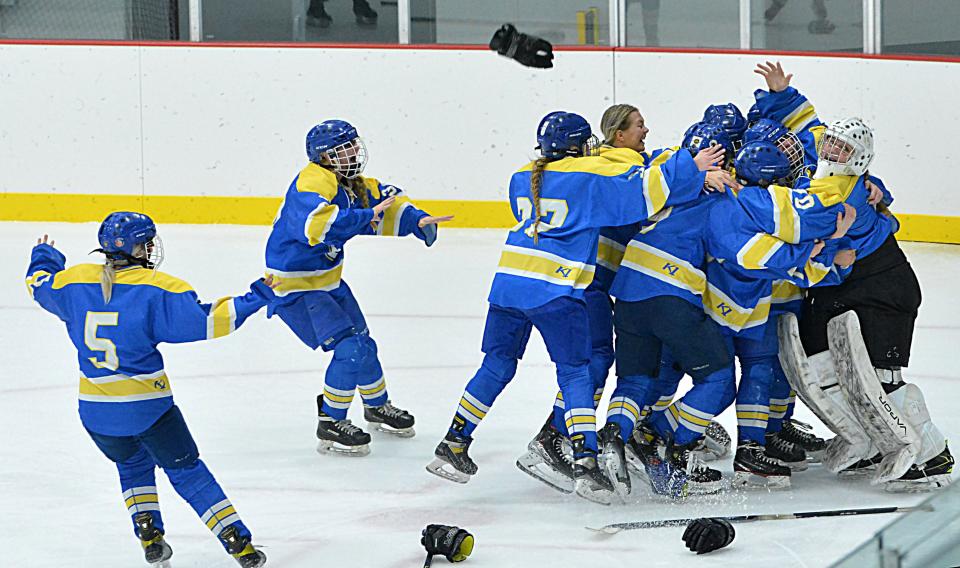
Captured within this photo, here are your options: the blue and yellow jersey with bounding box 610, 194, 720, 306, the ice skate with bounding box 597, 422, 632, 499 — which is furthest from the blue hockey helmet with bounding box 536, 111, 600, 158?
the ice skate with bounding box 597, 422, 632, 499

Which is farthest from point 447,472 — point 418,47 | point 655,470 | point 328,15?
point 328,15

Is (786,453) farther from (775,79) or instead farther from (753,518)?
(775,79)

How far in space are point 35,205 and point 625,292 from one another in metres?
6.22

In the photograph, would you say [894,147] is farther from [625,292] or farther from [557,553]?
[557,553]

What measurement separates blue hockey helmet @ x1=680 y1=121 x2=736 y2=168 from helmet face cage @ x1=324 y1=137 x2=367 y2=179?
1.08 m

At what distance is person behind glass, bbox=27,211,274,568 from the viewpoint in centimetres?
349

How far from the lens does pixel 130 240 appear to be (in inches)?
138

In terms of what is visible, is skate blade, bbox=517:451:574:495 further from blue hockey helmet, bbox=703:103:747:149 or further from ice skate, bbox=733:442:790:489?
blue hockey helmet, bbox=703:103:747:149

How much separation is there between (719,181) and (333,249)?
1.39 meters

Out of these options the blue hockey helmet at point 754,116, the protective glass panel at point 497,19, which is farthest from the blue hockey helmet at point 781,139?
the protective glass panel at point 497,19

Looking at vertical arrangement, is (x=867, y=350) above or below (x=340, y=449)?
above

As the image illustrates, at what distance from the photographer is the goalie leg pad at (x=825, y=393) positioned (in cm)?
414

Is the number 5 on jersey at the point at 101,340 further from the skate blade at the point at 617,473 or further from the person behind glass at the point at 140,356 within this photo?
the skate blade at the point at 617,473

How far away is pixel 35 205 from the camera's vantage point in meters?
9.30
